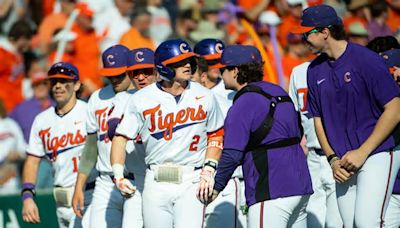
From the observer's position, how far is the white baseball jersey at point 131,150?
34.9 ft

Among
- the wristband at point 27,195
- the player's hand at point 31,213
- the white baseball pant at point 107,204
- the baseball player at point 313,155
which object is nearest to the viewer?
the white baseball pant at point 107,204

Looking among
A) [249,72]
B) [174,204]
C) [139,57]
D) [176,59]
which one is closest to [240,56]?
[249,72]

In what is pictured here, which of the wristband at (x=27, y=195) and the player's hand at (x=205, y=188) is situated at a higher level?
the wristband at (x=27, y=195)

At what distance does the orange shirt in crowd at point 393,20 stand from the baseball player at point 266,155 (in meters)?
6.90

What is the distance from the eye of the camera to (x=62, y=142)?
38.3ft

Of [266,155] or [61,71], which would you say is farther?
[61,71]

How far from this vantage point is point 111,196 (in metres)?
11.0

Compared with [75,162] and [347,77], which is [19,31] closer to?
[75,162]

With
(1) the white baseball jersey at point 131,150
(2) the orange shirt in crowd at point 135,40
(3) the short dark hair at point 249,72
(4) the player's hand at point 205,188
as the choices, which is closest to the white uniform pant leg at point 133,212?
(1) the white baseball jersey at point 131,150

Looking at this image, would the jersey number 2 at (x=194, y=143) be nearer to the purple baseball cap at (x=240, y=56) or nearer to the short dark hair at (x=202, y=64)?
the purple baseball cap at (x=240, y=56)

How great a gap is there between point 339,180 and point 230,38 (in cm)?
663

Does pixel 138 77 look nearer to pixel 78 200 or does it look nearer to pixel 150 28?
pixel 78 200

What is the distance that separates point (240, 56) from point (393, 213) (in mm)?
1922

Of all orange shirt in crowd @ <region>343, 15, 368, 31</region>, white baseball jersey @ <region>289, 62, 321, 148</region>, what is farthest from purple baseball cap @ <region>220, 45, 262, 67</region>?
orange shirt in crowd @ <region>343, 15, 368, 31</region>
